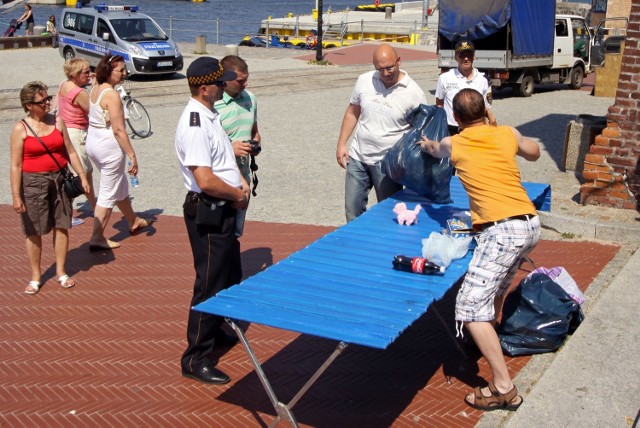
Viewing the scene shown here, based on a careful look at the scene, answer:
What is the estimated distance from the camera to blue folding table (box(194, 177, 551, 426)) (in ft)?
13.3

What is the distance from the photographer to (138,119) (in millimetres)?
14430

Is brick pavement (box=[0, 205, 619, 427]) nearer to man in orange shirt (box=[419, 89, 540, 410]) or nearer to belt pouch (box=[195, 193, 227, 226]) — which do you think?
man in orange shirt (box=[419, 89, 540, 410])

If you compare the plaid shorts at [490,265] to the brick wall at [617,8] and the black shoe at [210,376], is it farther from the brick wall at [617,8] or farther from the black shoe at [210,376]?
the brick wall at [617,8]

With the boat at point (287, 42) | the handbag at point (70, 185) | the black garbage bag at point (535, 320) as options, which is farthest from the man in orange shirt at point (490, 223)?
the boat at point (287, 42)

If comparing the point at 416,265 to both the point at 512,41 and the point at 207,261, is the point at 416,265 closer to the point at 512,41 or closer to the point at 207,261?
the point at 207,261

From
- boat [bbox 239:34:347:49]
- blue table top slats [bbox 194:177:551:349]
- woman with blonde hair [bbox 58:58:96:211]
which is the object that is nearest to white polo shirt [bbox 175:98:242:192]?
blue table top slats [bbox 194:177:551:349]

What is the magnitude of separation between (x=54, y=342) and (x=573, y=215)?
5.30 meters

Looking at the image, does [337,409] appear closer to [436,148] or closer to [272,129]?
[436,148]

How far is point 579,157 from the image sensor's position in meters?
10.9

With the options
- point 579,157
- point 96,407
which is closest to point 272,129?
point 579,157

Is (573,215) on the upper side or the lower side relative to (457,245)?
lower

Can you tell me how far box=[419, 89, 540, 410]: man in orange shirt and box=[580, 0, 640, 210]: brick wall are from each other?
13.3ft

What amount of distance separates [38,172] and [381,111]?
2775 millimetres

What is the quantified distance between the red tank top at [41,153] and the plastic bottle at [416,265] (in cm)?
324
